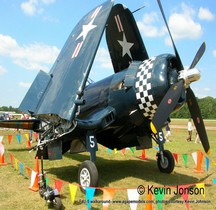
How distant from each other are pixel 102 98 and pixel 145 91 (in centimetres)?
168

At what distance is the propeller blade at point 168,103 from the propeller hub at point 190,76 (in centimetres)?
19

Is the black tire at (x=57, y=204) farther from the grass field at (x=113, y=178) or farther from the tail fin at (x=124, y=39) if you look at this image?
the tail fin at (x=124, y=39)

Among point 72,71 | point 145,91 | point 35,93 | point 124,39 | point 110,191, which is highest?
point 124,39

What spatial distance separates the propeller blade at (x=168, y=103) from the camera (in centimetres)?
667

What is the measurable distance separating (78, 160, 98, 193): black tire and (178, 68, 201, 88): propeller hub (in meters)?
3.12

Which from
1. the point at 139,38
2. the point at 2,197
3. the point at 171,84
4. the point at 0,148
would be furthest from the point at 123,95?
the point at 0,148

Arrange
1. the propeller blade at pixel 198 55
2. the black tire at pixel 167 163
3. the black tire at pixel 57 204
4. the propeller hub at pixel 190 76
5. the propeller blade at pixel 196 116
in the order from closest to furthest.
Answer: the black tire at pixel 57 204
the propeller hub at pixel 190 76
the propeller blade at pixel 198 55
the propeller blade at pixel 196 116
the black tire at pixel 167 163

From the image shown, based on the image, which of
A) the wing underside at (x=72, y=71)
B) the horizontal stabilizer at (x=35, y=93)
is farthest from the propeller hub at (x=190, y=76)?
the horizontal stabilizer at (x=35, y=93)

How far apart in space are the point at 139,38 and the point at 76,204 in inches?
232

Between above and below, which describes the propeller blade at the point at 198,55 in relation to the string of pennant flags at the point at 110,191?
above

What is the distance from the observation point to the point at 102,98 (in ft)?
28.1

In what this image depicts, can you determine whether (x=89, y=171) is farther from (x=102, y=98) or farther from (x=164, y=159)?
(x=164, y=159)

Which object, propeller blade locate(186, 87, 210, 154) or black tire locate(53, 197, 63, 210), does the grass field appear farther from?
propeller blade locate(186, 87, 210, 154)

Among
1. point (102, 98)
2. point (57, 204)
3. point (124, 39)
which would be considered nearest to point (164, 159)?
point (102, 98)
